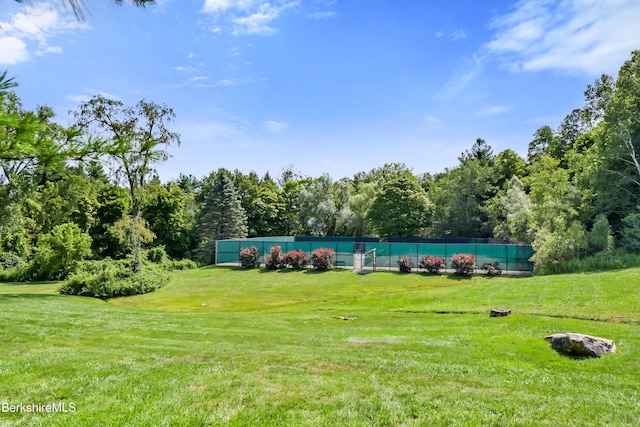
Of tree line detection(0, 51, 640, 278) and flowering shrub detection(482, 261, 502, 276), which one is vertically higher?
tree line detection(0, 51, 640, 278)

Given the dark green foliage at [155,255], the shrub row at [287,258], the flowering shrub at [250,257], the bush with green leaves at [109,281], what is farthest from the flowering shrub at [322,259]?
the dark green foliage at [155,255]

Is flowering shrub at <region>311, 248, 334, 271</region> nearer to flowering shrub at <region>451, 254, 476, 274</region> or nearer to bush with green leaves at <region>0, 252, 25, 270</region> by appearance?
flowering shrub at <region>451, 254, 476, 274</region>

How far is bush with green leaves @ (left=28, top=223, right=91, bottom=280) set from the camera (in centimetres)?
2220

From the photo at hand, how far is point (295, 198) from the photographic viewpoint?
53750mm

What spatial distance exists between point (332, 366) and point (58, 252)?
74.9ft

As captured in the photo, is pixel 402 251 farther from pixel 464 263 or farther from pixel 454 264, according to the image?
pixel 464 263

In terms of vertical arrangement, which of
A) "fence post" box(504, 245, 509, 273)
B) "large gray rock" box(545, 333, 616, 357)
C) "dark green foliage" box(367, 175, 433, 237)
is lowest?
"large gray rock" box(545, 333, 616, 357)

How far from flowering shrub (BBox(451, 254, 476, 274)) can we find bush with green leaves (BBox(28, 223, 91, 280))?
23150 millimetres

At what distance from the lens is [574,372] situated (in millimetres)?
6090

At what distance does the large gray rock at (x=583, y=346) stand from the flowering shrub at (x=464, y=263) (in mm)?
15646

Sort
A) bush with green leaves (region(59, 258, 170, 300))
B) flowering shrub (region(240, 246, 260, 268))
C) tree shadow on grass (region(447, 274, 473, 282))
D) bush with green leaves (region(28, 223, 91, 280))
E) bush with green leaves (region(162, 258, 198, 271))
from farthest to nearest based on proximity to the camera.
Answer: bush with green leaves (region(162, 258, 198, 271))
flowering shrub (region(240, 246, 260, 268))
bush with green leaves (region(28, 223, 91, 280))
tree shadow on grass (region(447, 274, 473, 282))
bush with green leaves (region(59, 258, 170, 300))

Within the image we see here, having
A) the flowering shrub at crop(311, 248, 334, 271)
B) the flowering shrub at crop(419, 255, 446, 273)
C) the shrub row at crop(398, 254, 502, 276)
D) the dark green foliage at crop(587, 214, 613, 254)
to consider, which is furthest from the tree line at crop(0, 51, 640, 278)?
the flowering shrub at crop(311, 248, 334, 271)

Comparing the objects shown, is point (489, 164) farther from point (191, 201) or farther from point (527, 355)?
point (527, 355)

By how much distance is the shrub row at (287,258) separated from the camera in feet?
83.9
